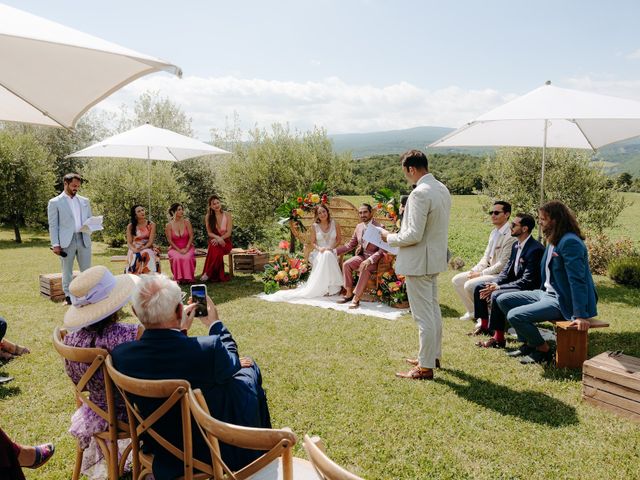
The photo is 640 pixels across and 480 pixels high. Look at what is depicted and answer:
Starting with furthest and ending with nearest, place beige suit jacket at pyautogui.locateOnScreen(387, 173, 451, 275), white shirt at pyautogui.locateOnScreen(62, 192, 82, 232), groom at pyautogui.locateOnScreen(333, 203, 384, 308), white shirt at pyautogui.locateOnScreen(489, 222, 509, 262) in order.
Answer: groom at pyautogui.locateOnScreen(333, 203, 384, 308)
white shirt at pyautogui.locateOnScreen(62, 192, 82, 232)
white shirt at pyautogui.locateOnScreen(489, 222, 509, 262)
beige suit jacket at pyautogui.locateOnScreen(387, 173, 451, 275)

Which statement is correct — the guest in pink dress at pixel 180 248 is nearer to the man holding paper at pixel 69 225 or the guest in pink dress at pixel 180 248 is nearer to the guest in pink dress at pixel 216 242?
the guest in pink dress at pixel 216 242

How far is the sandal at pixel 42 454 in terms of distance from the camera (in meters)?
3.44

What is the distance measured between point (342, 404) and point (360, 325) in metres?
2.52

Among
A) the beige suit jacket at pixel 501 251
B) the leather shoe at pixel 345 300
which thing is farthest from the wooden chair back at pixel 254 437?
the leather shoe at pixel 345 300

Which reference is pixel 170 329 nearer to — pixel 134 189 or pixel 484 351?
pixel 484 351

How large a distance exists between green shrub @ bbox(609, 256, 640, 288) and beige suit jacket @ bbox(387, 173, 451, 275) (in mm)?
6732

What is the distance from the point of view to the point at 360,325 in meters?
6.97

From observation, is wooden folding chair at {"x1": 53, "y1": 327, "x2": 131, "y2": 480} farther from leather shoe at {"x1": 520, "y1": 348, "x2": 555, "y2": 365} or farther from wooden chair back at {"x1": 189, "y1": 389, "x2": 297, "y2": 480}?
leather shoe at {"x1": 520, "y1": 348, "x2": 555, "y2": 365}

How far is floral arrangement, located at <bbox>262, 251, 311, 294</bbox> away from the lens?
9.28m

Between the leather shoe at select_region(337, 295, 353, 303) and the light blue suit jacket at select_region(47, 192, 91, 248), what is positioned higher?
the light blue suit jacket at select_region(47, 192, 91, 248)

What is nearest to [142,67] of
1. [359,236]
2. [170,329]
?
[170,329]

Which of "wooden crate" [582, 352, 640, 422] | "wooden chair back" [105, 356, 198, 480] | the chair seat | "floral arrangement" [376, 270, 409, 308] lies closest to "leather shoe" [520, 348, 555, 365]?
"wooden crate" [582, 352, 640, 422]

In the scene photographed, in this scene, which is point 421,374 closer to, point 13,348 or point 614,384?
point 614,384

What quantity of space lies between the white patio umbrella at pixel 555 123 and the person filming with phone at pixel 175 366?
4.50 meters
